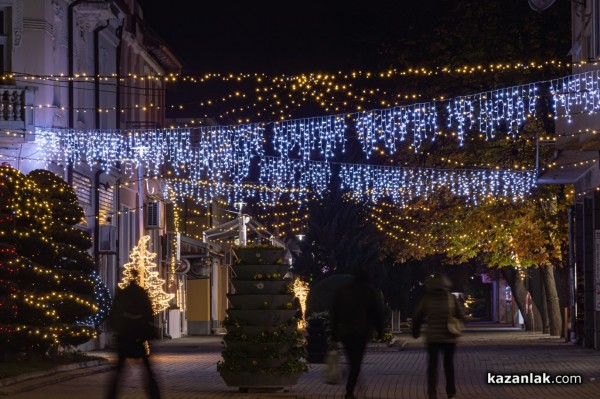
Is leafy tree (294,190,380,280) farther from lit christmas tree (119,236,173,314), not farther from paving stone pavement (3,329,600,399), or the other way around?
paving stone pavement (3,329,600,399)

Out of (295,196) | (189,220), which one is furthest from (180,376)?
(295,196)

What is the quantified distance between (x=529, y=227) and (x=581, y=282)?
4.54 metres

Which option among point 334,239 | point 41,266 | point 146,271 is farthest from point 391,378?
point 334,239

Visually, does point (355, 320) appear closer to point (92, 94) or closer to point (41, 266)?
point (41, 266)

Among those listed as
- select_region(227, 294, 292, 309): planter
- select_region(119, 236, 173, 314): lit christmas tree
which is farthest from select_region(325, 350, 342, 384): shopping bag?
select_region(119, 236, 173, 314): lit christmas tree

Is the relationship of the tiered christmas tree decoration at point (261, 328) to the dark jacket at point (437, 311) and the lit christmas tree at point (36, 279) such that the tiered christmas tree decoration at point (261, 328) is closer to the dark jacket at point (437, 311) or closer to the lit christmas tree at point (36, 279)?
the dark jacket at point (437, 311)

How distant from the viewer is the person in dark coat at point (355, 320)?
16.9 metres

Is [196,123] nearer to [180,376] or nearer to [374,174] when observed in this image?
[374,174]

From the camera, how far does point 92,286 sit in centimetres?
2738

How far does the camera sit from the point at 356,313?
16922 millimetres

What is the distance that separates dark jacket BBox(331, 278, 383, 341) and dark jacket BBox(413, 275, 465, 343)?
0.63 metres

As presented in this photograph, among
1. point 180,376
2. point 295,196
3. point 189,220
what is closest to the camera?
point 180,376

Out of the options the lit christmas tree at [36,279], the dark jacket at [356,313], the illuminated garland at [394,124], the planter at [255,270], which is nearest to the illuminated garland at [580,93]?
the illuminated garland at [394,124]

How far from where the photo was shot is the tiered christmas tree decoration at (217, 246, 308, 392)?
66.2 ft
